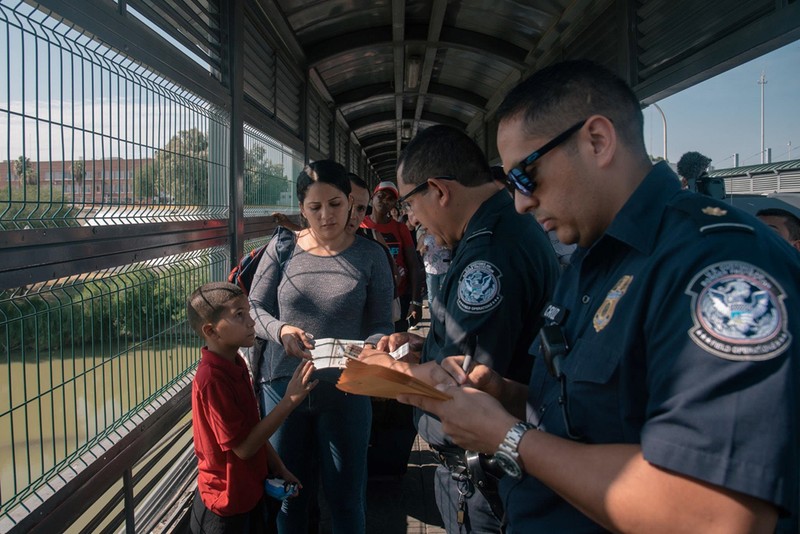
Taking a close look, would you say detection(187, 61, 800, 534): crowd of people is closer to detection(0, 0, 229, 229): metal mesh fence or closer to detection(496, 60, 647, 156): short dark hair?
detection(496, 60, 647, 156): short dark hair

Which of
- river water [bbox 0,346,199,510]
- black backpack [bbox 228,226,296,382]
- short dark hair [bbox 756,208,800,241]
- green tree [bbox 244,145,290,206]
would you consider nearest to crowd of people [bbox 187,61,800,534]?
black backpack [bbox 228,226,296,382]

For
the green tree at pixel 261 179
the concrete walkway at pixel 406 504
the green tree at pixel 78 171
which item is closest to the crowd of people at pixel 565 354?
the green tree at pixel 78 171

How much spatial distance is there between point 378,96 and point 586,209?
789cm

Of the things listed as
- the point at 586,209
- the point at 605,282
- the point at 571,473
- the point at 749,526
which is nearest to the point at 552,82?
the point at 586,209

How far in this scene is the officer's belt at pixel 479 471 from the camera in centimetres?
182

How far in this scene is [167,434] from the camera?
3.05 metres

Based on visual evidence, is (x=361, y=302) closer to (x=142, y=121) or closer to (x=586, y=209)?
(x=142, y=121)

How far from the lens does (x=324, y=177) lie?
2928 millimetres

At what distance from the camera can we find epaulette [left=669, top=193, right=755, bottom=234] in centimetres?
102

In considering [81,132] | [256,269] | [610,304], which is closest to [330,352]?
[256,269]

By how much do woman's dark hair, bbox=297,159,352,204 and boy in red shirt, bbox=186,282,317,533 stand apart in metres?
0.71

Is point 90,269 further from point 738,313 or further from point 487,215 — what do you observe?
point 738,313

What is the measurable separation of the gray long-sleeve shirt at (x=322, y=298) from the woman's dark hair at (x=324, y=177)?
30 cm

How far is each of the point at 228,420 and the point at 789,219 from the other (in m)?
3.56
